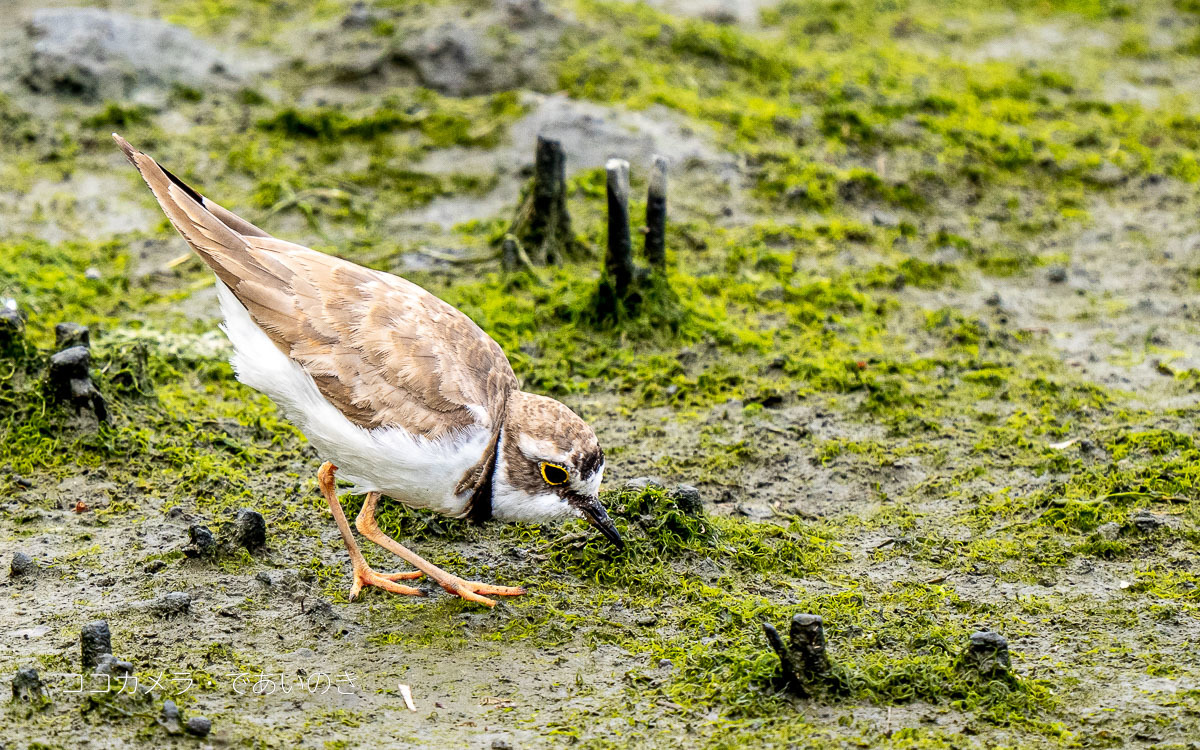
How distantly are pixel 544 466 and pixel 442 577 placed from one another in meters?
0.88

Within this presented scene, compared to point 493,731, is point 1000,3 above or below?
above

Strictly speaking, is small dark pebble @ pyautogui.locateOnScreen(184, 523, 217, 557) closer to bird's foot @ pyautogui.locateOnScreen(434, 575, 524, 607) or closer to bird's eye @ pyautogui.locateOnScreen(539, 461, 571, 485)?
bird's foot @ pyautogui.locateOnScreen(434, 575, 524, 607)

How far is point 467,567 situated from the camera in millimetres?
7051

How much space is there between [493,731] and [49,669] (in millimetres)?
2083

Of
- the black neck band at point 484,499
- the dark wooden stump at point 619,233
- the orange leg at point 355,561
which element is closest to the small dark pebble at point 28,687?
the orange leg at point 355,561

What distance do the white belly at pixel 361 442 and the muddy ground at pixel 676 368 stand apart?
0.69 meters

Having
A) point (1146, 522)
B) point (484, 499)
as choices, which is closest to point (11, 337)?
point (484, 499)

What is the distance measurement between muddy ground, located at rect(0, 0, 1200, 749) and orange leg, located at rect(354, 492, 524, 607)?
15cm

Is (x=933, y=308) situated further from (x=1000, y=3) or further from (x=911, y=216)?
(x=1000, y=3)

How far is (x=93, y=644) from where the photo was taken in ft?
18.2

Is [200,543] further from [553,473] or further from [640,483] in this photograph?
[640,483]

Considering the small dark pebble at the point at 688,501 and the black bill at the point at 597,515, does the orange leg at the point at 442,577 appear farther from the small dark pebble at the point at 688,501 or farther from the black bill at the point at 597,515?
the small dark pebble at the point at 688,501

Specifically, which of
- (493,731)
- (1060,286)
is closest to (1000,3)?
(1060,286)

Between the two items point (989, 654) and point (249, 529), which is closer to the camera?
point (989, 654)
